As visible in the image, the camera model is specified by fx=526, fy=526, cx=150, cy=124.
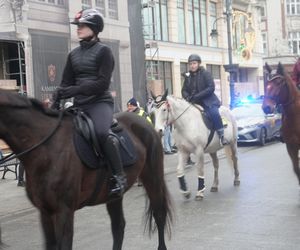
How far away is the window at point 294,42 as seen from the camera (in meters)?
57.9

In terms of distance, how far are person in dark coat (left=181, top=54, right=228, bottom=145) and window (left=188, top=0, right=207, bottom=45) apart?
2310cm

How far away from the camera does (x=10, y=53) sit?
19.2 metres

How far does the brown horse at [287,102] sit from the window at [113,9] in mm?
15559

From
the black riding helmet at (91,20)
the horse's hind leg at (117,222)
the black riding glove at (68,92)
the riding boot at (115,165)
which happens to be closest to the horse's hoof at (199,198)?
the horse's hind leg at (117,222)

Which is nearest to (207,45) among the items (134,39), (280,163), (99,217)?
(134,39)

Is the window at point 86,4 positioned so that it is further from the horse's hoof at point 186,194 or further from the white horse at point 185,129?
the horse's hoof at point 186,194

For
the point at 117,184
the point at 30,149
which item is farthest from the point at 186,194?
the point at 30,149

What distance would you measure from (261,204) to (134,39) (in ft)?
56.8

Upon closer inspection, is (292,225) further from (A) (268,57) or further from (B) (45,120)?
(A) (268,57)

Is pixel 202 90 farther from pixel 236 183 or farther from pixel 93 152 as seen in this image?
pixel 93 152

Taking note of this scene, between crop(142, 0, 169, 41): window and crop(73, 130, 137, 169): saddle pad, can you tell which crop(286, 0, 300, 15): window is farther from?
crop(73, 130, 137, 169): saddle pad

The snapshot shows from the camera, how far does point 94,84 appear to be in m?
5.07

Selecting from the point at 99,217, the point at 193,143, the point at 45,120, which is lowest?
the point at 99,217

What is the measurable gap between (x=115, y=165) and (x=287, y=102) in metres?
4.71
